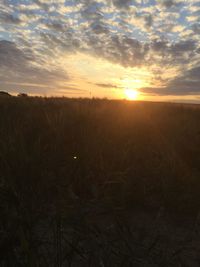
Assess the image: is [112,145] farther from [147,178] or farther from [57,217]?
[57,217]

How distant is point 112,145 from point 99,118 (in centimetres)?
182

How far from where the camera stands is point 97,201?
2.56 metres

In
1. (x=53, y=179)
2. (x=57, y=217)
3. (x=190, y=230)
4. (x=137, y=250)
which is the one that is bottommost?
(x=190, y=230)

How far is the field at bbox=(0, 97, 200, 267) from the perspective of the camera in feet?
5.58

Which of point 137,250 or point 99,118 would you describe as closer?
point 137,250

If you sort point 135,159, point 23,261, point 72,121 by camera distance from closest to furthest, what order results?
point 23,261
point 135,159
point 72,121

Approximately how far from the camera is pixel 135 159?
11.6ft

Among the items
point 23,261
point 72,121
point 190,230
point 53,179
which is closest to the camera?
point 23,261

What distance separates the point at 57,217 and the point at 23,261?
1.03 ft

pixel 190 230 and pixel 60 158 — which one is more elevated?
pixel 60 158

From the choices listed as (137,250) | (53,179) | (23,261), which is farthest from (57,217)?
(53,179)

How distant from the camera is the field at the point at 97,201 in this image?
5.58 feet

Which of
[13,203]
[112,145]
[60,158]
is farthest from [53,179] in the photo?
[112,145]

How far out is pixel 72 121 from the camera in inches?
197
